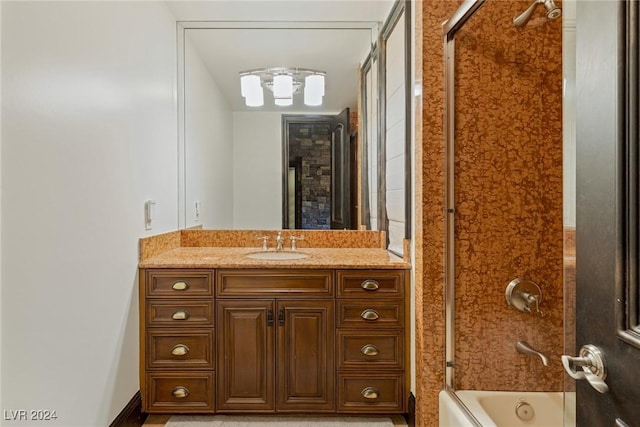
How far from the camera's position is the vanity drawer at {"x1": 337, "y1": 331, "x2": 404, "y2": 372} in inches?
81.4

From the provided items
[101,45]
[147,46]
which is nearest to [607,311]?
[101,45]

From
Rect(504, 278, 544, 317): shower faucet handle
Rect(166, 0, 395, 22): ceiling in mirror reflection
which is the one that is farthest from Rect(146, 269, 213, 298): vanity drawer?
Rect(166, 0, 395, 22): ceiling in mirror reflection

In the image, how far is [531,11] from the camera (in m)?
1.54

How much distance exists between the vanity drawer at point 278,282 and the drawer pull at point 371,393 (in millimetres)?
516

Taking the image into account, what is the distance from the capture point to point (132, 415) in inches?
76.9

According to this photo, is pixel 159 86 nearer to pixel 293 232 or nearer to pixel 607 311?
pixel 293 232

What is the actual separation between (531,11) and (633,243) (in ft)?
3.91

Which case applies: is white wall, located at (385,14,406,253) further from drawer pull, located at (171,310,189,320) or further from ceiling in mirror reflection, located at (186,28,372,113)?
drawer pull, located at (171,310,189,320)

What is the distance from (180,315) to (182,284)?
154 mm

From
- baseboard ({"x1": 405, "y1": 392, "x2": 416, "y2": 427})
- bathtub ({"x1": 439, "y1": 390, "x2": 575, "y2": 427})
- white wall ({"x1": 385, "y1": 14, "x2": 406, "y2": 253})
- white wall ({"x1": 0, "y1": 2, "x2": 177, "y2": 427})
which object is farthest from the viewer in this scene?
white wall ({"x1": 385, "y1": 14, "x2": 406, "y2": 253})

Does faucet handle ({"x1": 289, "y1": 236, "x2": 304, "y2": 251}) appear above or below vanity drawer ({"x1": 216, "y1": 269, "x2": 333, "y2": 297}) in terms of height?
above

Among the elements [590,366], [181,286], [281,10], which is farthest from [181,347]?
[281,10]

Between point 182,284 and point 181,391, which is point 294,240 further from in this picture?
point 181,391

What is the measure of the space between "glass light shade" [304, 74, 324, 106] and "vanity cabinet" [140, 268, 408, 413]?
117cm
